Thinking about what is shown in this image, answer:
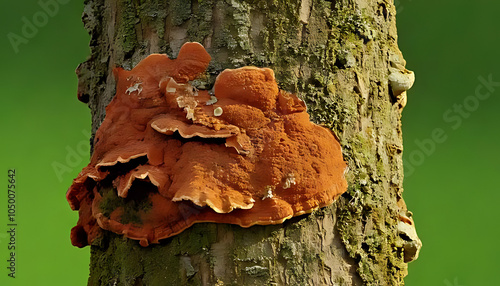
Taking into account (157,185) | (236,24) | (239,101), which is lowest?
(157,185)

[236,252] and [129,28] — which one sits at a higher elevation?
[129,28]

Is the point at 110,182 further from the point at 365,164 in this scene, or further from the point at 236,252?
the point at 365,164

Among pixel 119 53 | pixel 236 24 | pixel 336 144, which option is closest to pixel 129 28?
pixel 119 53

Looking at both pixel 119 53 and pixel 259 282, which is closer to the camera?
pixel 259 282
